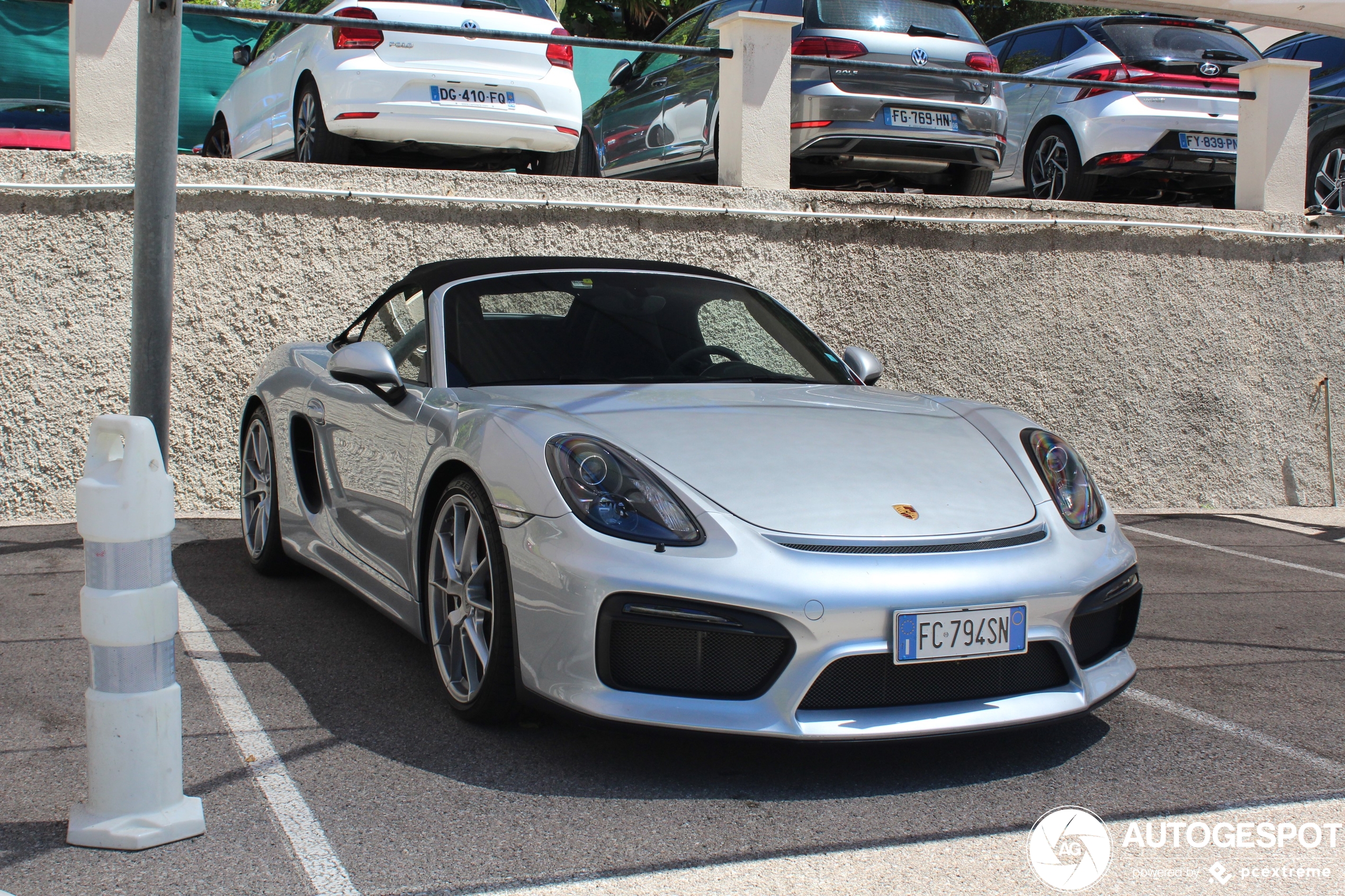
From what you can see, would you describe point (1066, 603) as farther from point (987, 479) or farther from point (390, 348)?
point (390, 348)

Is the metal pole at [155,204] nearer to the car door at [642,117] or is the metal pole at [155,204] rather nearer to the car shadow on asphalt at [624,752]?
the car shadow on asphalt at [624,752]

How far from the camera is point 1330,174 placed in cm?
947

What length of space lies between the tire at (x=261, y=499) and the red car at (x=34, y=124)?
6.39 metres

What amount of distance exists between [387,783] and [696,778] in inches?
28.8

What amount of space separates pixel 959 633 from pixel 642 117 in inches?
286

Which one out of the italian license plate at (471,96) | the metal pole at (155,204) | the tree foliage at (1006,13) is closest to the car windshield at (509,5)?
the italian license plate at (471,96)

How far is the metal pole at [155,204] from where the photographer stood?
4.06m

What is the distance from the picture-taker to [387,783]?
9.64ft

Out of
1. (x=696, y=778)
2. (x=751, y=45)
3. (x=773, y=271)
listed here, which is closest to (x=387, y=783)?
(x=696, y=778)

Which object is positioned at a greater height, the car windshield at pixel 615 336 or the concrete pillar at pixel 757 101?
the concrete pillar at pixel 757 101

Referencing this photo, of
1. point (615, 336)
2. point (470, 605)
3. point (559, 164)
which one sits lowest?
point (470, 605)

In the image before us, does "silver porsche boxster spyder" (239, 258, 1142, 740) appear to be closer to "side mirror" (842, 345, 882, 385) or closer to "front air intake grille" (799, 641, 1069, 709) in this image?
"front air intake grille" (799, 641, 1069, 709)

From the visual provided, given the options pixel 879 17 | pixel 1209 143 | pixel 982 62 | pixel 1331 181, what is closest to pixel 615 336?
pixel 879 17

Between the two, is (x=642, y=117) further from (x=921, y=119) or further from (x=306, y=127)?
(x=306, y=127)
